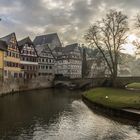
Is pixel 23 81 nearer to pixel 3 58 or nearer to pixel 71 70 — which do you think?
pixel 3 58

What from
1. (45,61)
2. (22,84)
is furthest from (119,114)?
(45,61)

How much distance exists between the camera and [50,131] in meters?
29.6

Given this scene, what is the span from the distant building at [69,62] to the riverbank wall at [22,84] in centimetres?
2751

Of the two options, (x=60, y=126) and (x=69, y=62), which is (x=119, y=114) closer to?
(x=60, y=126)

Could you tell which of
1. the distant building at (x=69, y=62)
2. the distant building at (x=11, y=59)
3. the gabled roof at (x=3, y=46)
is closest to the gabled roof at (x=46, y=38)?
Result: the distant building at (x=69, y=62)

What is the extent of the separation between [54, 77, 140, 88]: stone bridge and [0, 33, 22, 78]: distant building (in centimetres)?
1778

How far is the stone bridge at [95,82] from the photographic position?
7106cm

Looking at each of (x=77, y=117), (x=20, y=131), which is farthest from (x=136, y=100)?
(x=20, y=131)

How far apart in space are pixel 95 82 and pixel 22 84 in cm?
2386

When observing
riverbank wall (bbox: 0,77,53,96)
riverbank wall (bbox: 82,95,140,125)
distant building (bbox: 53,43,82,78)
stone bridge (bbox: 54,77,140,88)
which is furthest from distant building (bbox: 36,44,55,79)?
riverbank wall (bbox: 82,95,140,125)

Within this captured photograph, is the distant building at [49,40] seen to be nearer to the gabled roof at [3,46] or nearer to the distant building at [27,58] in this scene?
the distant building at [27,58]

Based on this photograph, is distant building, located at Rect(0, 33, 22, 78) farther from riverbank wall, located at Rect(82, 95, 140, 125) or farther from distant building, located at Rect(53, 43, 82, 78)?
riverbank wall, located at Rect(82, 95, 140, 125)

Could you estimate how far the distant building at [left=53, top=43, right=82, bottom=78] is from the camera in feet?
395

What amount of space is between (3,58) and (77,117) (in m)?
42.1
